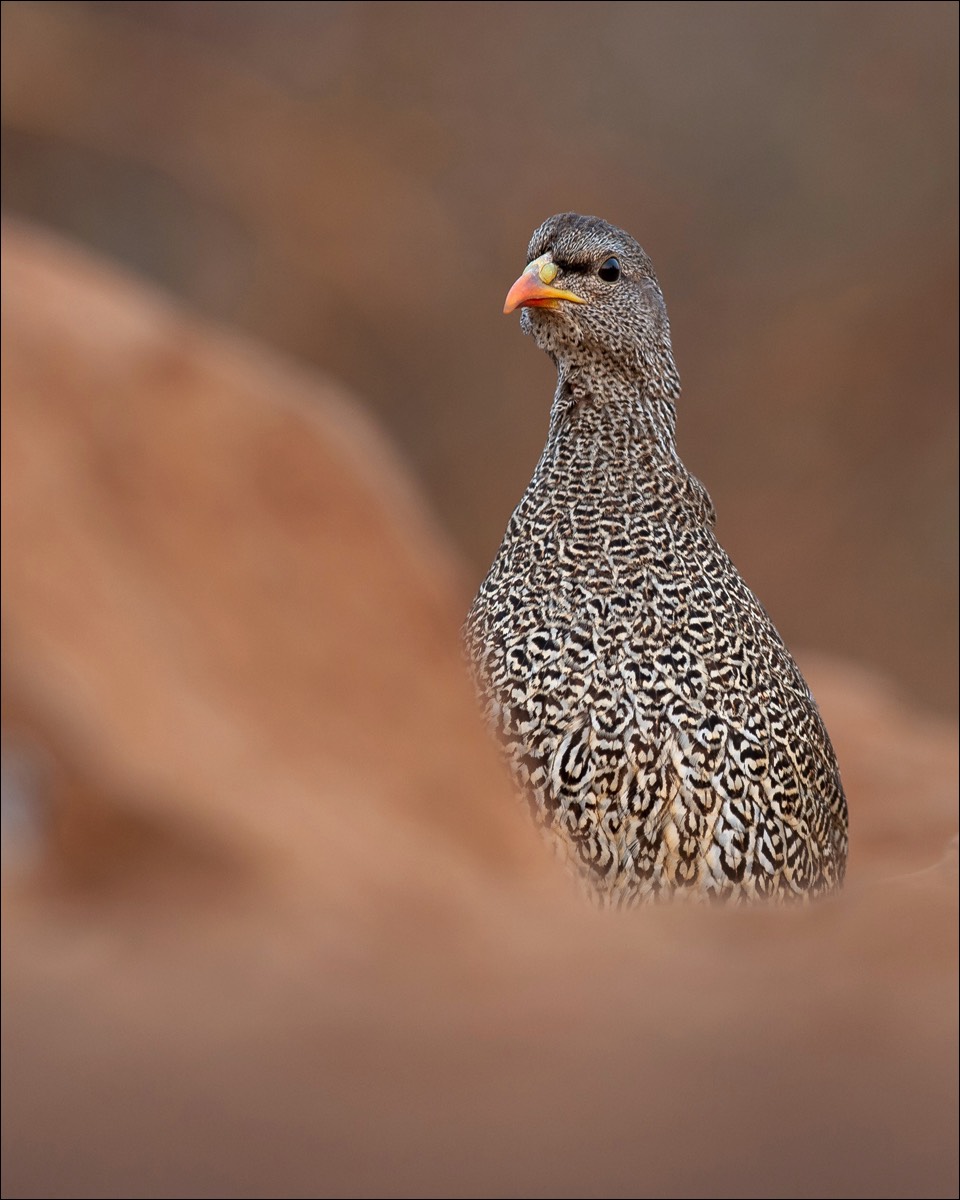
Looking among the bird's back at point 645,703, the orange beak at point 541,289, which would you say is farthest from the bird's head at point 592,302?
the bird's back at point 645,703

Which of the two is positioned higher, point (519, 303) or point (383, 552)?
point (519, 303)

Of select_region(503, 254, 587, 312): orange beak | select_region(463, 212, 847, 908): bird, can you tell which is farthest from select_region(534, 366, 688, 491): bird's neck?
select_region(503, 254, 587, 312): orange beak

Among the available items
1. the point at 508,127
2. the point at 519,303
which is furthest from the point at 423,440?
the point at 519,303

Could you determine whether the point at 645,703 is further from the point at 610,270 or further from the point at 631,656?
the point at 610,270

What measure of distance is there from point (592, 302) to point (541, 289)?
15 cm

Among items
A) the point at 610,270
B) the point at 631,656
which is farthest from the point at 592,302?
the point at 631,656

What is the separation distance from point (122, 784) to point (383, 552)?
0.59m

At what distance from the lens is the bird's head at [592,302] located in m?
3.82

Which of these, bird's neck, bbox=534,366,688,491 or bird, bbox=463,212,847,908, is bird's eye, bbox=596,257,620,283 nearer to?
bird, bbox=463,212,847,908

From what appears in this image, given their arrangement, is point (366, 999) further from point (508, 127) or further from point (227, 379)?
point (508, 127)

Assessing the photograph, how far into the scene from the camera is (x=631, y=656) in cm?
337

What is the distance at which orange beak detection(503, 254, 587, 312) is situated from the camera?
3746 mm

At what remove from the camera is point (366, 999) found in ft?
5.46

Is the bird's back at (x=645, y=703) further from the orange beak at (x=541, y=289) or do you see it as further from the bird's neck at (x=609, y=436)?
the orange beak at (x=541, y=289)
